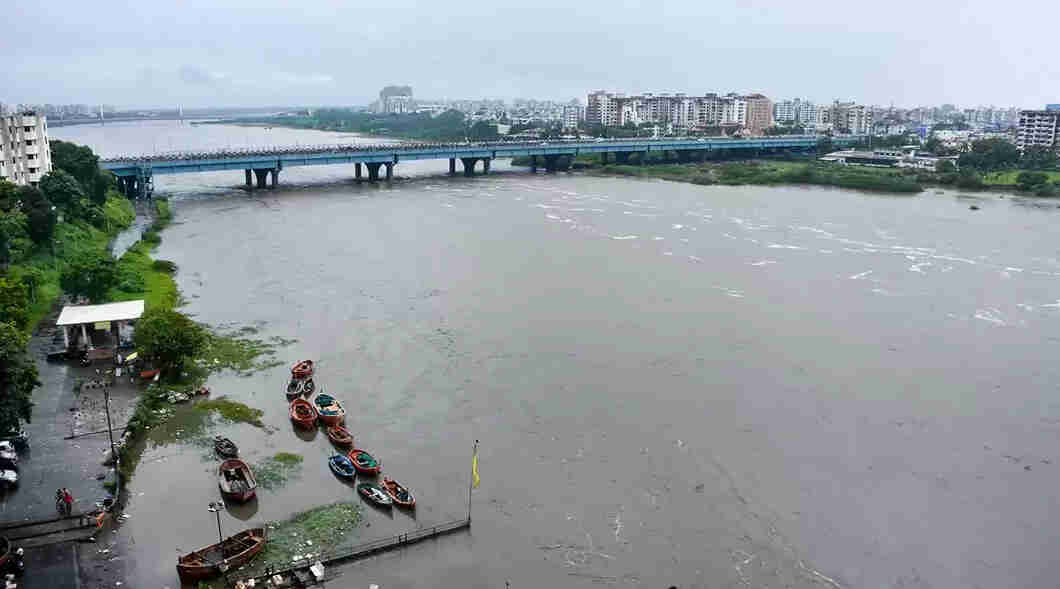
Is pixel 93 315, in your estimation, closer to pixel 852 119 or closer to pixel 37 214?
pixel 37 214

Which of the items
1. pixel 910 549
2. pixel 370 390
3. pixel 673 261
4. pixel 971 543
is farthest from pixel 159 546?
pixel 673 261

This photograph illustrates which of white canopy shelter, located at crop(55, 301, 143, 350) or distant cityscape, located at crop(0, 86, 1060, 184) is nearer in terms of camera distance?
white canopy shelter, located at crop(55, 301, 143, 350)

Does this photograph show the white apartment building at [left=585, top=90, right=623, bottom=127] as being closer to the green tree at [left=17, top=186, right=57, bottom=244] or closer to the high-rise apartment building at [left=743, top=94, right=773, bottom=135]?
the high-rise apartment building at [left=743, top=94, right=773, bottom=135]

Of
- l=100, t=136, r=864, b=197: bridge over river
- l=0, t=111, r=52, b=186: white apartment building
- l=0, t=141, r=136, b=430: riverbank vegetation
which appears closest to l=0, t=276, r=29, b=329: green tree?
l=0, t=141, r=136, b=430: riverbank vegetation

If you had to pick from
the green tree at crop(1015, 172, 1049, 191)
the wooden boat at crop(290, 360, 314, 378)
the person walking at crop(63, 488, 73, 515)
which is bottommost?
the person walking at crop(63, 488, 73, 515)

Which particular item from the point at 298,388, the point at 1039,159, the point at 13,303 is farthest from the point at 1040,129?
the point at 13,303

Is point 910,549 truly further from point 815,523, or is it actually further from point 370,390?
point 370,390
